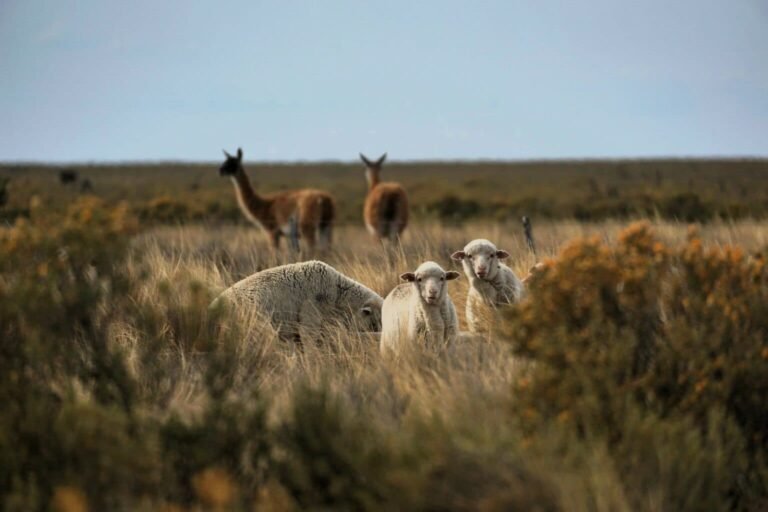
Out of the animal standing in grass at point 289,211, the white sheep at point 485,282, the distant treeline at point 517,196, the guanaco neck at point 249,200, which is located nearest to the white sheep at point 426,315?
the white sheep at point 485,282

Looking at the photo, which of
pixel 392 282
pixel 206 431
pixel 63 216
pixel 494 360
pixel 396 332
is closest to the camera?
pixel 206 431

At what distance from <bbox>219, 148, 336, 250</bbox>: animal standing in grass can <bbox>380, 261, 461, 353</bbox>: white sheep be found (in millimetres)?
11635

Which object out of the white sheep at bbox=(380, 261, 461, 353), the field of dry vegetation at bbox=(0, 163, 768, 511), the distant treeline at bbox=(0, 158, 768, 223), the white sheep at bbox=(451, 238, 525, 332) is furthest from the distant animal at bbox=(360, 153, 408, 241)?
the field of dry vegetation at bbox=(0, 163, 768, 511)

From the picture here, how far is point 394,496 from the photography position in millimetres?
4312

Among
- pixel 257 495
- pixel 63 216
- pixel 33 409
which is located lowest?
pixel 257 495

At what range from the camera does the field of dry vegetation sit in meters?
4.48

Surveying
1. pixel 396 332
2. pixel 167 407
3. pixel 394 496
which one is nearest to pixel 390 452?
pixel 394 496

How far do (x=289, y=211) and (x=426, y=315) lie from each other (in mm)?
13629

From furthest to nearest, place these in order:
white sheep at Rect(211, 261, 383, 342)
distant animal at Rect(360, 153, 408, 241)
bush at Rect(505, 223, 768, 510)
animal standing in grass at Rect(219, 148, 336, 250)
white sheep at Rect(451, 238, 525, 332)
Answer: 1. distant animal at Rect(360, 153, 408, 241)
2. animal standing in grass at Rect(219, 148, 336, 250)
3. white sheep at Rect(211, 261, 383, 342)
4. white sheep at Rect(451, 238, 525, 332)
5. bush at Rect(505, 223, 768, 510)

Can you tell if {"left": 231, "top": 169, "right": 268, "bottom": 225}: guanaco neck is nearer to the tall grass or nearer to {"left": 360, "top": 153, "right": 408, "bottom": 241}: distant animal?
{"left": 360, "top": 153, "right": 408, "bottom": 241}: distant animal

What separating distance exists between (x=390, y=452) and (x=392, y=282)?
23.0ft

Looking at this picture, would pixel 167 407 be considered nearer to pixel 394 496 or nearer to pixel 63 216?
pixel 63 216

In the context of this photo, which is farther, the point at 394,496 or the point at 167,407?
the point at 167,407

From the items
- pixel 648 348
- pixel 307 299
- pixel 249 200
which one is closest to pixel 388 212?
pixel 249 200
